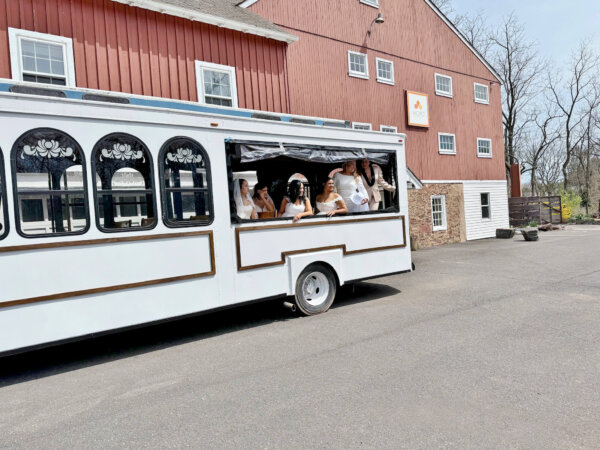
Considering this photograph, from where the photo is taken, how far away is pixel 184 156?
5848mm

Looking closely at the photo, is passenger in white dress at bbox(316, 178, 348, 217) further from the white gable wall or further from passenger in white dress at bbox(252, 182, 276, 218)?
the white gable wall

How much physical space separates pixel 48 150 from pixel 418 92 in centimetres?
1653

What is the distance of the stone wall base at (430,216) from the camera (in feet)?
58.4

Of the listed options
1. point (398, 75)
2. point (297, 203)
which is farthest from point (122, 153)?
point (398, 75)

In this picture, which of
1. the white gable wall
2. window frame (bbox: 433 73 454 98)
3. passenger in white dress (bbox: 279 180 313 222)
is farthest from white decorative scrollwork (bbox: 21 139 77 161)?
the white gable wall

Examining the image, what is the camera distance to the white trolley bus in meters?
4.69

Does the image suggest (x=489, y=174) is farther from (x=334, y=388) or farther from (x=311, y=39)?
(x=334, y=388)

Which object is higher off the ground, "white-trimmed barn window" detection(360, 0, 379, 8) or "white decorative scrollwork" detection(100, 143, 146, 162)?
"white-trimmed barn window" detection(360, 0, 379, 8)

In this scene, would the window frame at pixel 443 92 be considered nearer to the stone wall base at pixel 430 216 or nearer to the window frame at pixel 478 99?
the window frame at pixel 478 99

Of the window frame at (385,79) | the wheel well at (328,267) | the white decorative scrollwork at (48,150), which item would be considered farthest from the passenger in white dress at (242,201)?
the window frame at (385,79)

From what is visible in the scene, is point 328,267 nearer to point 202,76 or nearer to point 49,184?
point 49,184

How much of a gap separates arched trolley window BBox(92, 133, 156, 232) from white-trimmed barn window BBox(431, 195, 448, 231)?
50.8ft

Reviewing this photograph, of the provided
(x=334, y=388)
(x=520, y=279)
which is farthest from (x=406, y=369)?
(x=520, y=279)

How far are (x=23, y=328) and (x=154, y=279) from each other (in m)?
1.41
